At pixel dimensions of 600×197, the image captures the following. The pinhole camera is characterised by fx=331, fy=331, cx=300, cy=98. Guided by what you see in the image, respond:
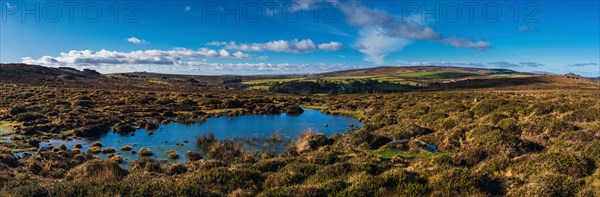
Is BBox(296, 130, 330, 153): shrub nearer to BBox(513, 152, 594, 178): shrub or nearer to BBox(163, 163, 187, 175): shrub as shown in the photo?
BBox(163, 163, 187, 175): shrub

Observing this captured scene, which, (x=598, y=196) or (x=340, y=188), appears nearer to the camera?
(x=598, y=196)

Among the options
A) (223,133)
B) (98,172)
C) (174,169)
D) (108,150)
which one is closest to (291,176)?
(174,169)

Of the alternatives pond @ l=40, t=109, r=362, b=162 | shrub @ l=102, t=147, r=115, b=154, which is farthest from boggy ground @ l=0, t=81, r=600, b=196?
shrub @ l=102, t=147, r=115, b=154

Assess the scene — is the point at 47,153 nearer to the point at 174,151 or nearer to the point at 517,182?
the point at 174,151

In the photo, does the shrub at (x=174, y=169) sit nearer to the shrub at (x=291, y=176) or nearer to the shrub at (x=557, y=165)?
the shrub at (x=291, y=176)

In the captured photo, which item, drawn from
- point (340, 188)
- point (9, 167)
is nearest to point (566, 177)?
point (340, 188)

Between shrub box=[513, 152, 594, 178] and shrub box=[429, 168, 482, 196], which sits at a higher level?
shrub box=[513, 152, 594, 178]

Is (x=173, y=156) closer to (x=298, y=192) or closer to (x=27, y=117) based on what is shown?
(x=298, y=192)

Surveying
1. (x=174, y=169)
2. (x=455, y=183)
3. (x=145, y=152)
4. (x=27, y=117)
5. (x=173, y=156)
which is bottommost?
(x=173, y=156)
